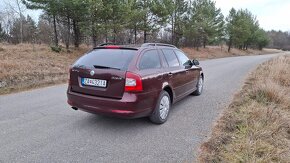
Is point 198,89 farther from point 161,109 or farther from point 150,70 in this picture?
point 150,70

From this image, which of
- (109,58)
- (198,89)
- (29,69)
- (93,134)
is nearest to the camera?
(93,134)

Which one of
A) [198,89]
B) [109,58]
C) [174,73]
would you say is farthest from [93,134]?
[198,89]

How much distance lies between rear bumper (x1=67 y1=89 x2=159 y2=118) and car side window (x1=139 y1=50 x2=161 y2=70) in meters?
0.56

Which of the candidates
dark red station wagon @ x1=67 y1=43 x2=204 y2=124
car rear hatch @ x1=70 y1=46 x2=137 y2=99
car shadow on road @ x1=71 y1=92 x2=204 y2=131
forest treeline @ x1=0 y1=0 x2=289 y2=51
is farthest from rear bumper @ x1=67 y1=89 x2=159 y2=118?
forest treeline @ x1=0 y1=0 x2=289 y2=51

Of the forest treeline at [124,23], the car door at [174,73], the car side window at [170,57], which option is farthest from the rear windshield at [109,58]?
the forest treeline at [124,23]

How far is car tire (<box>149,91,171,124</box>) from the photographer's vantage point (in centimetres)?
491

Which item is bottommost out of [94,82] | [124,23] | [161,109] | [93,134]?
[93,134]

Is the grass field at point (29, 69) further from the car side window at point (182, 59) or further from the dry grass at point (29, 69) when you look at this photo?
the car side window at point (182, 59)

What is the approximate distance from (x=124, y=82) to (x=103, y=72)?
46 cm

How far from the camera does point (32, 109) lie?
5.92 m

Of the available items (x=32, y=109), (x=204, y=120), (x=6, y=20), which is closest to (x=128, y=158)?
(x=204, y=120)

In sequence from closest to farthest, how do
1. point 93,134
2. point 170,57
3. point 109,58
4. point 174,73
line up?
point 93,134 < point 109,58 < point 174,73 < point 170,57

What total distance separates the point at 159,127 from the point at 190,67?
256cm

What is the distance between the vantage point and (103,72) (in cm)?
446
